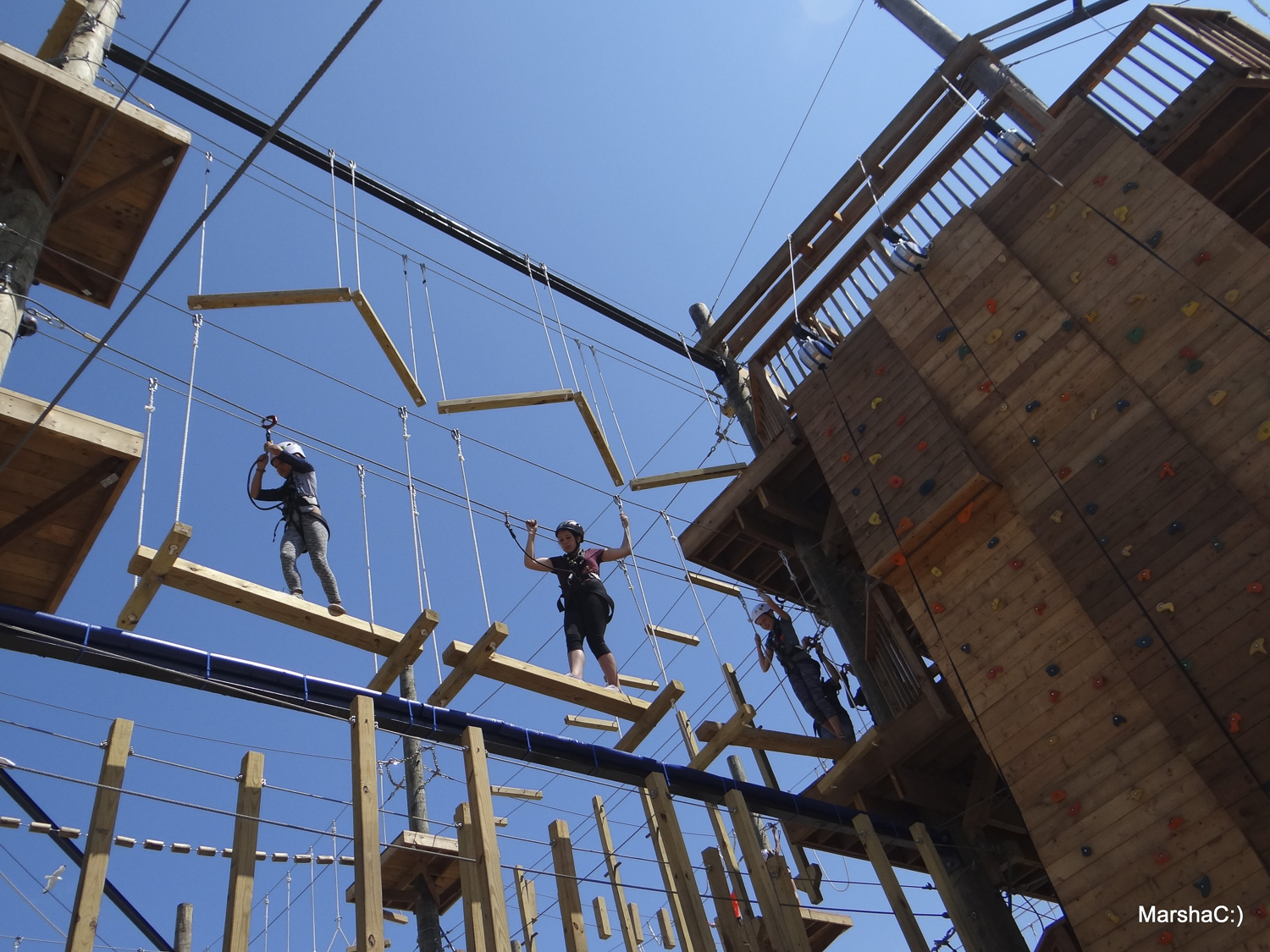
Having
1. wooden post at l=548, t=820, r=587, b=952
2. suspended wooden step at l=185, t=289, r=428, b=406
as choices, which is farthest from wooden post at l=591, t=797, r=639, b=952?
suspended wooden step at l=185, t=289, r=428, b=406

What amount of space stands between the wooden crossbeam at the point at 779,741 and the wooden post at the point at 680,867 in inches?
30.9

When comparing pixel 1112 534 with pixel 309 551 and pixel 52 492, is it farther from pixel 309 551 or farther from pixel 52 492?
pixel 52 492

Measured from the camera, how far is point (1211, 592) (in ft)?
22.4

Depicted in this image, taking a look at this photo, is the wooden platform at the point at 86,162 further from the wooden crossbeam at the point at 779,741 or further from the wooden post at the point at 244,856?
the wooden crossbeam at the point at 779,741

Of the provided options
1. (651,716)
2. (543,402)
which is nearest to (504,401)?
(543,402)

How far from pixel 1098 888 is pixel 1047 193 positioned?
18.6 feet

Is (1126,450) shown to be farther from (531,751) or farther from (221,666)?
(221,666)

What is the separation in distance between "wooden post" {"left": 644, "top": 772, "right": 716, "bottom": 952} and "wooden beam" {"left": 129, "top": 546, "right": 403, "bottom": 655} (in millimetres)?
2147

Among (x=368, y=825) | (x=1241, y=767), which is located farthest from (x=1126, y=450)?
(x=368, y=825)

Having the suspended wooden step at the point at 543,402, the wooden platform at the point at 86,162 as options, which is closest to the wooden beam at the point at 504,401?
the suspended wooden step at the point at 543,402

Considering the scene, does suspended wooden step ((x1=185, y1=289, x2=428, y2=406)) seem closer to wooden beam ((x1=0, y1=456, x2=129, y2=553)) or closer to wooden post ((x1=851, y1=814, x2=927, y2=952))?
wooden beam ((x1=0, y1=456, x2=129, y2=553))

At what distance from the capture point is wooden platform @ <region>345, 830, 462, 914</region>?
9.53 m

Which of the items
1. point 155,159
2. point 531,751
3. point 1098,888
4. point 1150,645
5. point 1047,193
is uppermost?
point 1047,193

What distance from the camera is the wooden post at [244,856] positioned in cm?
474
